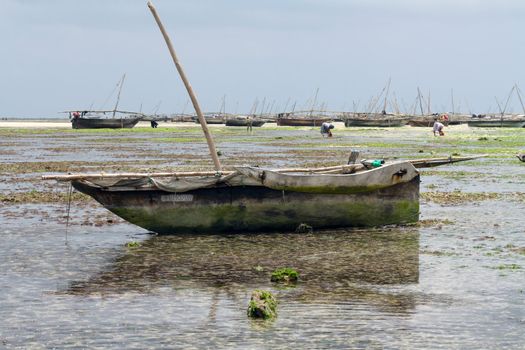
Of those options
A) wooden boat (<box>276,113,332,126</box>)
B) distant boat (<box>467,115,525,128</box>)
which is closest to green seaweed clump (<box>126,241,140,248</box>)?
distant boat (<box>467,115,525,128</box>)

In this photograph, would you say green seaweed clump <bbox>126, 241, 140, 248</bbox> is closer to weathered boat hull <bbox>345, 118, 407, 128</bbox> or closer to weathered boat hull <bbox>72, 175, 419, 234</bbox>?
weathered boat hull <bbox>72, 175, 419, 234</bbox>

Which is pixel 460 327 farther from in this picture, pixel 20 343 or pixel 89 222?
pixel 89 222

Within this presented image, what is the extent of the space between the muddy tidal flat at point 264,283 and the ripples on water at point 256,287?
0.02 metres

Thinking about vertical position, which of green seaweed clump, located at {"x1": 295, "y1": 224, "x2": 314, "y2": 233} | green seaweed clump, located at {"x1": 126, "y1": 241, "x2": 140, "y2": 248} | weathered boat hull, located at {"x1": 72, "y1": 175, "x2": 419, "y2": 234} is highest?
weathered boat hull, located at {"x1": 72, "y1": 175, "x2": 419, "y2": 234}

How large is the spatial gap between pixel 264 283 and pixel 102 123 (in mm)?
74714

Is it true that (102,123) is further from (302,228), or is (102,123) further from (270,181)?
(270,181)

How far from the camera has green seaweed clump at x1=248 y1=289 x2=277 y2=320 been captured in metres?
9.75

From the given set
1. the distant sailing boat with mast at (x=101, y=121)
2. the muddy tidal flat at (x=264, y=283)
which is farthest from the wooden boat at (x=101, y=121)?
the muddy tidal flat at (x=264, y=283)

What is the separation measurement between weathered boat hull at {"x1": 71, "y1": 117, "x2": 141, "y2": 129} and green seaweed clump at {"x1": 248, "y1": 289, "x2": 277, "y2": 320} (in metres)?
75.6

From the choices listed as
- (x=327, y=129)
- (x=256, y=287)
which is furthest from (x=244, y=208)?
(x=327, y=129)

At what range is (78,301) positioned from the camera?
35.3 feet

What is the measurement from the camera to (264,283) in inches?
464

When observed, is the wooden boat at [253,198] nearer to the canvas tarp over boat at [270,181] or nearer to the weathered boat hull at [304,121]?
the canvas tarp over boat at [270,181]

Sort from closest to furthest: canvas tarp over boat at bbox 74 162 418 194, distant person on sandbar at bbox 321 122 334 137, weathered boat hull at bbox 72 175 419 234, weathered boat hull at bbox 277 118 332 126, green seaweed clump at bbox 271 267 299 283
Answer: green seaweed clump at bbox 271 267 299 283 < canvas tarp over boat at bbox 74 162 418 194 < weathered boat hull at bbox 72 175 419 234 < distant person on sandbar at bbox 321 122 334 137 < weathered boat hull at bbox 277 118 332 126
